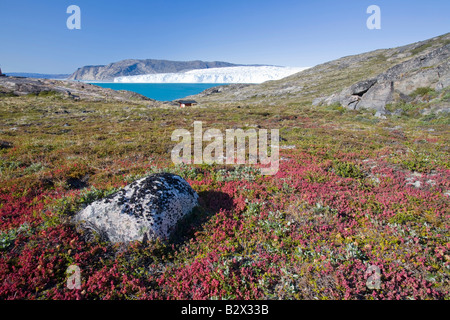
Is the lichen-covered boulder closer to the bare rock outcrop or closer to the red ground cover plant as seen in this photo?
the red ground cover plant

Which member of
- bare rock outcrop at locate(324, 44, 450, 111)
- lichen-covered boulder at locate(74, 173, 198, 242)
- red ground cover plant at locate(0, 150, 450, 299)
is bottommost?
red ground cover plant at locate(0, 150, 450, 299)

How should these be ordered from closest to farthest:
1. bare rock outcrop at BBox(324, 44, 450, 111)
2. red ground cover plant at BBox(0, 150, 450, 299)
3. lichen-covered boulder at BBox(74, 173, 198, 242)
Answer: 1. red ground cover plant at BBox(0, 150, 450, 299)
2. lichen-covered boulder at BBox(74, 173, 198, 242)
3. bare rock outcrop at BBox(324, 44, 450, 111)

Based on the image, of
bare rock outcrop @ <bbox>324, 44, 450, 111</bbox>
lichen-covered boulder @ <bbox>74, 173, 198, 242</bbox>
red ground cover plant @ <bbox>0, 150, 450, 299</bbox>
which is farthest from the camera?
bare rock outcrop @ <bbox>324, 44, 450, 111</bbox>

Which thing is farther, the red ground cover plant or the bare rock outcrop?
the bare rock outcrop

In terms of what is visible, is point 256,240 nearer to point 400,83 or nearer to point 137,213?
point 137,213

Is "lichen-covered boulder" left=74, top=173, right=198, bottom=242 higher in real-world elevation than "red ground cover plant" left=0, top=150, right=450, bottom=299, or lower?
higher

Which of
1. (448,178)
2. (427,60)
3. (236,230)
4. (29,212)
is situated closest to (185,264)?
(236,230)

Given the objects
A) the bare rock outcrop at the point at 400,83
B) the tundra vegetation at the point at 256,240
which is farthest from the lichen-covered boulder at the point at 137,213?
the bare rock outcrop at the point at 400,83

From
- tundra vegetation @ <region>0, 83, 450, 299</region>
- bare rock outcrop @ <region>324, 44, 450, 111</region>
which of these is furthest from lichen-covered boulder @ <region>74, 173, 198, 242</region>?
bare rock outcrop @ <region>324, 44, 450, 111</region>
